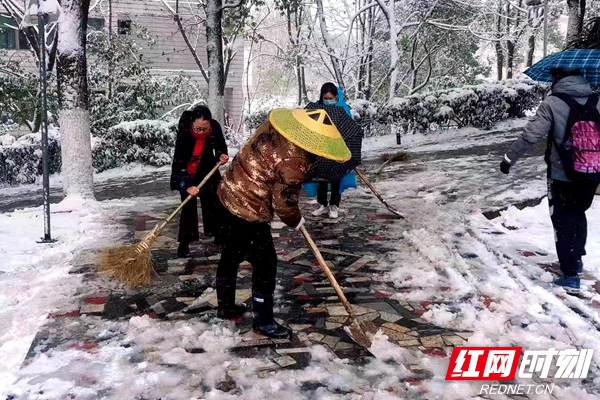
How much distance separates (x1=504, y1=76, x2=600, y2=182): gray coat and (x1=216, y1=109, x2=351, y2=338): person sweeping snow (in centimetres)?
178

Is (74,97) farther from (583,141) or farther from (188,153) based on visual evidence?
(583,141)

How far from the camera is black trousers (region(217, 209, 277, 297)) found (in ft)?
11.9

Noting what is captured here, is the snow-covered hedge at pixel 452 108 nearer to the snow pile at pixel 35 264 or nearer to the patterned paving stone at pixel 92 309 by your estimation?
the snow pile at pixel 35 264

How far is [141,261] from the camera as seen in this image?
4.77 meters

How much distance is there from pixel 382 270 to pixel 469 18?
18.0 meters

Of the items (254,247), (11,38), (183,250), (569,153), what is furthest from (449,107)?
(11,38)

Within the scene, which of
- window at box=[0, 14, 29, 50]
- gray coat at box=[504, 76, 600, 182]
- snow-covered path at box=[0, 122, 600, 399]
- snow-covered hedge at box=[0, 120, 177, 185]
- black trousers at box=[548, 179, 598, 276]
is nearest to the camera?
snow-covered path at box=[0, 122, 600, 399]

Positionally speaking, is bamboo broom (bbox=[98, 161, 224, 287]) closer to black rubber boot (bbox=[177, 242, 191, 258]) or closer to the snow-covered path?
the snow-covered path

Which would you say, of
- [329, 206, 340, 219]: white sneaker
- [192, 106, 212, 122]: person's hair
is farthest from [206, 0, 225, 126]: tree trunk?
[192, 106, 212, 122]: person's hair

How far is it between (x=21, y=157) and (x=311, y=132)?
10.0m

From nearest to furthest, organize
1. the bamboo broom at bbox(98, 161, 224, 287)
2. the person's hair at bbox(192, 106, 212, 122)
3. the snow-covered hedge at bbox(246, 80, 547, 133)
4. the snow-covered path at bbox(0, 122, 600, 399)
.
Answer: the snow-covered path at bbox(0, 122, 600, 399), the bamboo broom at bbox(98, 161, 224, 287), the person's hair at bbox(192, 106, 212, 122), the snow-covered hedge at bbox(246, 80, 547, 133)

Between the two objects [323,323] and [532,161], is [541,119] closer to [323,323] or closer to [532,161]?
[323,323]

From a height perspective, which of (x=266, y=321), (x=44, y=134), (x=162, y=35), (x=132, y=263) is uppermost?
(x=162, y=35)

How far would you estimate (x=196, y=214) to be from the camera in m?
5.43
